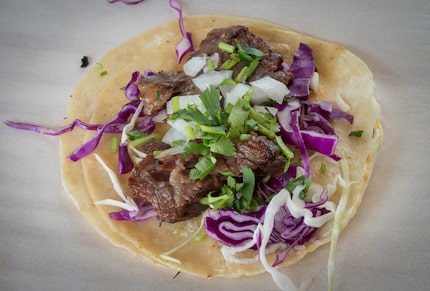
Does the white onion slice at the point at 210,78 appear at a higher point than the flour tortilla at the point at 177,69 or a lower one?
higher

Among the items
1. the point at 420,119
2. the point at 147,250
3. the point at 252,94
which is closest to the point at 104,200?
the point at 147,250

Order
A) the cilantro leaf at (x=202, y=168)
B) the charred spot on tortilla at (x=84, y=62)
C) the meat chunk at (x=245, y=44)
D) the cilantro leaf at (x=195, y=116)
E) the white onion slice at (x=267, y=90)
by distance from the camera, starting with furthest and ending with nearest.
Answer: the charred spot on tortilla at (x=84, y=62) < the meat chunk at (x=245, y=44) < the white onion slice at (x=267, y=90) < the cilantro leaf at (x=195, y=116) < the cilantro leaf at (x=202, y=168)

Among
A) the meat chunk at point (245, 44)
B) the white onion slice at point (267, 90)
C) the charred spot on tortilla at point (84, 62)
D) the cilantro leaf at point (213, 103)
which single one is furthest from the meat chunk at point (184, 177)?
the charred spot on tortilla at point (84, 62)

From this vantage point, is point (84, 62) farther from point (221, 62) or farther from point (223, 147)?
point (223, 147)

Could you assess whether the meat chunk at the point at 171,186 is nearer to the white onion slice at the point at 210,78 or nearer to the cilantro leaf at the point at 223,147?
the cilantro leaf at the point at 223,147

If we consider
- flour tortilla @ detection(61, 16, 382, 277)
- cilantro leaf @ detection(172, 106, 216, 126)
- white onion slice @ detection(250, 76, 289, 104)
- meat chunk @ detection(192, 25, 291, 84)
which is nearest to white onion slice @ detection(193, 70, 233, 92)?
meat chunk @ detection(192, 25, 291, 84)

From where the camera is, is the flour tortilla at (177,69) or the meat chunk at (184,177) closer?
the meat chunk at (184,177)

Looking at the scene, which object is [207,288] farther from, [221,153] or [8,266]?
[8,266]
